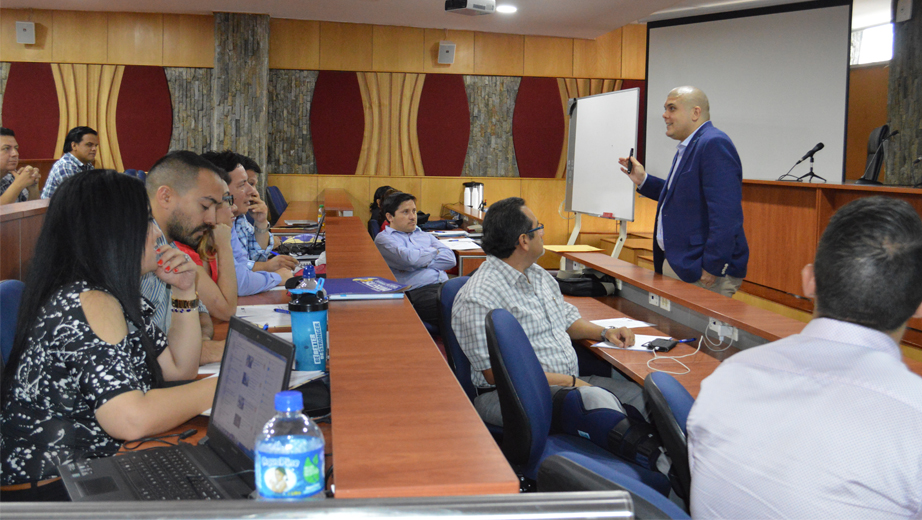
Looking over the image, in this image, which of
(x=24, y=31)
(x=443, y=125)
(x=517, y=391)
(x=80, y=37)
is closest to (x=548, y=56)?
(x=443, y=125)

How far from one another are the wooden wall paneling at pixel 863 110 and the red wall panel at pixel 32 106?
10386 mm

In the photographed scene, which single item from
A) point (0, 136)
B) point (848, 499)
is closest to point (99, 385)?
point (848, 499)

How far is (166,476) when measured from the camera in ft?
4.22

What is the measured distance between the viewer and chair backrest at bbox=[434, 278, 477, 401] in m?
2.55

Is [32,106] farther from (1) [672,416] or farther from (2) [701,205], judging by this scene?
(1) [672,416]

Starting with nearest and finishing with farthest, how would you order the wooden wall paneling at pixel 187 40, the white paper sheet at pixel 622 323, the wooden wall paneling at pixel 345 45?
the white paper sheet at pixel 622 323
the wooden wall paneling at pixel 187 40
the wooden wall paneling at pixel 345 45

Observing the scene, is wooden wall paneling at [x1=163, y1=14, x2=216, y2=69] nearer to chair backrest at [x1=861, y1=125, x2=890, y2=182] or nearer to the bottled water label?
chair backrest at [x1=861, y1=125, x2=890, y2=182]

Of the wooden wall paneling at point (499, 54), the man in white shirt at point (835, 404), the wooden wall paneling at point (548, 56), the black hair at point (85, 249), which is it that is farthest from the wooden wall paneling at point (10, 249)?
the wooden wall paneling at point (548, 56)

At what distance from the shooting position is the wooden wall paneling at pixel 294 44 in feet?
26.7

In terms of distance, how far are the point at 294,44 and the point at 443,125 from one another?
2.05 metres

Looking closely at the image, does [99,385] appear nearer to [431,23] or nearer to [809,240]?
[809,240]

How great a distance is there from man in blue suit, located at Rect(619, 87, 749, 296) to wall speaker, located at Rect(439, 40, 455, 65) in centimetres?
532

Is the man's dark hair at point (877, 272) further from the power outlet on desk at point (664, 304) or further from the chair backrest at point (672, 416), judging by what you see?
the power outlet on desk at point (664, 304)

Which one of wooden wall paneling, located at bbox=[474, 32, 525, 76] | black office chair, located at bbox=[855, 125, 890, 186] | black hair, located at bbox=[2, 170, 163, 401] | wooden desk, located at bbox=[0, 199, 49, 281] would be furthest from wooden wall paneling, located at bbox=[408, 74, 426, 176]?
black hair, located at bbox=[2, 170, 163, 401]
